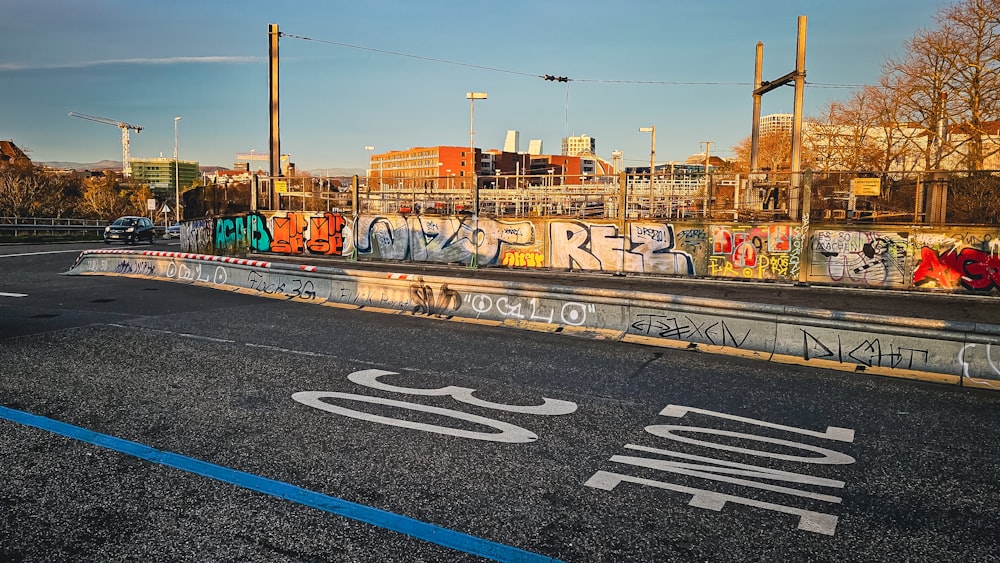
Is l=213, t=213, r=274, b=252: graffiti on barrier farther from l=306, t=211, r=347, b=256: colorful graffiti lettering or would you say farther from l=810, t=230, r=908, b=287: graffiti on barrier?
l=810, t=230, r=908, b=287: graffiti on barrier

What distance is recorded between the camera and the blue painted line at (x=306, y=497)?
11.4 feet

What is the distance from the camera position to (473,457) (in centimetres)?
486

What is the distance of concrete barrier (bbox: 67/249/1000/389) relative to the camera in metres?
7.64

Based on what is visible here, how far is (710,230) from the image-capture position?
18.2 m

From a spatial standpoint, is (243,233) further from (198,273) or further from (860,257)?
(860,257)

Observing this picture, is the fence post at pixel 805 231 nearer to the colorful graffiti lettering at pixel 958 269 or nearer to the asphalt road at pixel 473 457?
the colorful graffiti lettering at pixel 958 269

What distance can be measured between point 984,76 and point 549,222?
23504 millimetres

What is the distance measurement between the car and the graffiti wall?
43.3ft

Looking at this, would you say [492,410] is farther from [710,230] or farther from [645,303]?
[710,230]

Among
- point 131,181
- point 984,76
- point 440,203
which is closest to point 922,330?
point 440,203

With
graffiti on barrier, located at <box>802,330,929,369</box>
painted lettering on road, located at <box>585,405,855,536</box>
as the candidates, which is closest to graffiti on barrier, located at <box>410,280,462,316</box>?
graffiti on barrier, located at <box>802,330,929,369</box>

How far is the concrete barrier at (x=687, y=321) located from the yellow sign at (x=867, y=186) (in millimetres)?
8933

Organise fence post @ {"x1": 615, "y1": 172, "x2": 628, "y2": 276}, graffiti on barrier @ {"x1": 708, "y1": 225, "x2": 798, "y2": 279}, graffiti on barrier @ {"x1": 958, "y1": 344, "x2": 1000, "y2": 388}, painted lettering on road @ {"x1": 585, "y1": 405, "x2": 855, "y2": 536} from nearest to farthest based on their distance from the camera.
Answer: painted lettering on road @ {"x1": 585, "y1": 405, "x2": 855, "y2": 536}
graffiti on barrier @ {"x1": 958, "y1": 344, "x2": 1000, "y2": 388}
graffiti on barrier @ {"x1": 708, "y1": 225, "x2": 798, "y2": 279}
fence post @ {"x1": 615, "y1": 172, "x2": 628, "y2": 276}

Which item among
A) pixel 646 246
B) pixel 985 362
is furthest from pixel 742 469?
pixel 646 246
